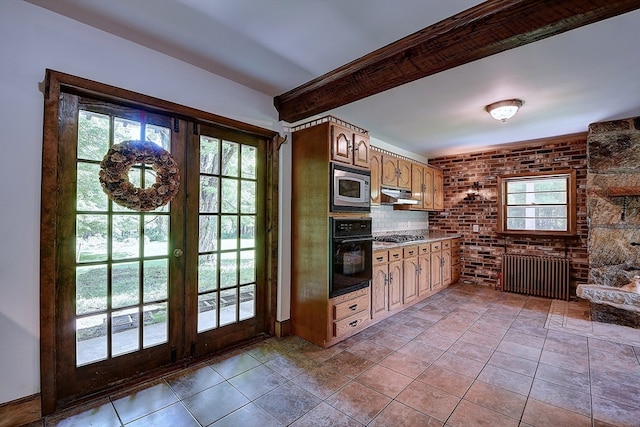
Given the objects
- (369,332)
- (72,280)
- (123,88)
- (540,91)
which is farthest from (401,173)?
(72,280)

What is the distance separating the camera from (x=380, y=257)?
11.6 ft

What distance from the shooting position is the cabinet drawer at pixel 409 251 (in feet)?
13.1

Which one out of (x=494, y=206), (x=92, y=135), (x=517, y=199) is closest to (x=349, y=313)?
(x=92, y=135)

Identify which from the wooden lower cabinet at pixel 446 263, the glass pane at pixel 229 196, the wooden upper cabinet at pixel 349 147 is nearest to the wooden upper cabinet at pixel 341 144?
the wooden upper cabinet at pixel 349 147

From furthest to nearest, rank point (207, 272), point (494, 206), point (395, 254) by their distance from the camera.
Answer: point (494, 206)
point (395, 254)
point (207, 272)

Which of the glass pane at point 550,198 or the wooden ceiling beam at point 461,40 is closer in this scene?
the wooden ceiling beam at point 461,40

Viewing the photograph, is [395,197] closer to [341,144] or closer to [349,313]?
[341,144]

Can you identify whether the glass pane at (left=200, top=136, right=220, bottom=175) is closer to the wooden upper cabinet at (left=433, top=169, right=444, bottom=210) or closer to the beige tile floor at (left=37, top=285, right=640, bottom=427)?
the beige tile floor at (left=37, top=285, right=640, bottom=427)

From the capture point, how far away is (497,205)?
207 inches

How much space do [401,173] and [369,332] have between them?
248 centimetres

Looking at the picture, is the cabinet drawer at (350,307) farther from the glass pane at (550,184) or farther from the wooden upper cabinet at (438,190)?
the glass pane at (550,184)

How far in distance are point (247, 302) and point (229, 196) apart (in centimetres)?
111

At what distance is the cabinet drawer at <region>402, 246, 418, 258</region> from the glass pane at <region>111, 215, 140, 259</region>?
310 centimetres

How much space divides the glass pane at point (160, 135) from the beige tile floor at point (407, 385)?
1.89 meters
